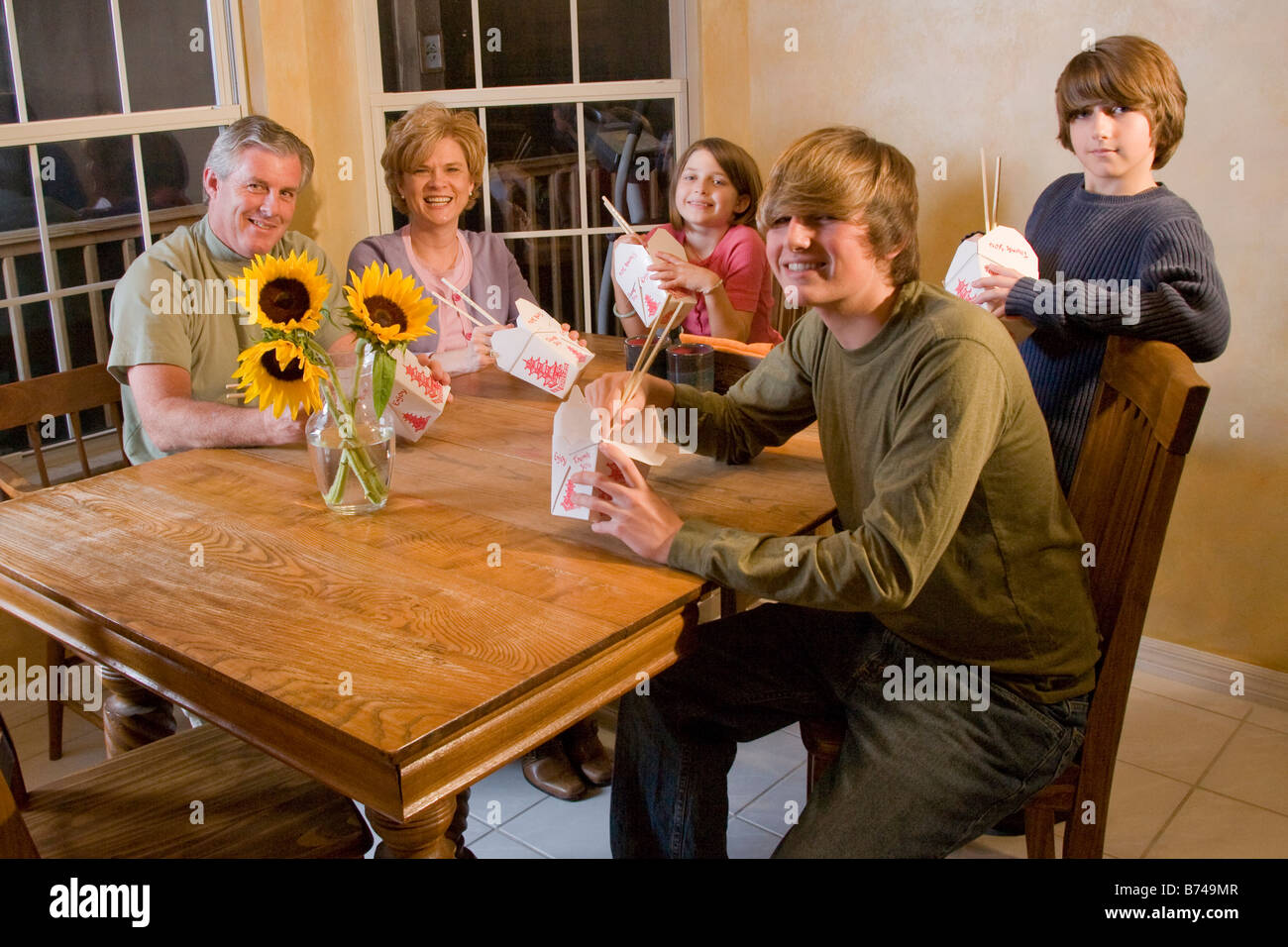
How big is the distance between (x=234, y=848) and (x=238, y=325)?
123 centimetres

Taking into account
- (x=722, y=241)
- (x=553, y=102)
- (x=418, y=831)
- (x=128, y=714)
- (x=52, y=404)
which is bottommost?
(x=128, y=714)

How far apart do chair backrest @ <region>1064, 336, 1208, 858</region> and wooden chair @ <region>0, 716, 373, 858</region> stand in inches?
39.9

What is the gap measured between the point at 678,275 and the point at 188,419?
3.45ft

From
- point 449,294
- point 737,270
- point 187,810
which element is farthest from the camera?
point 737,270

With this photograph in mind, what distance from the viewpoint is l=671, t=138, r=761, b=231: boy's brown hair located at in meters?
2.87

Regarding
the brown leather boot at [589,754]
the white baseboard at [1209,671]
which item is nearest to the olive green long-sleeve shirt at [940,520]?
the brown leather boot at [589,754]

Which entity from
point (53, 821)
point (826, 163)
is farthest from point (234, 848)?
point (826, 163)

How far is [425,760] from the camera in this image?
1.17 meters

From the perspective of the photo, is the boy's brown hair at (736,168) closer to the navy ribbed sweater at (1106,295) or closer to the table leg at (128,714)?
the navy ribbed sweater at (1106,295)

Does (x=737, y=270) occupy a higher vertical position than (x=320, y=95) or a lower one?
lower

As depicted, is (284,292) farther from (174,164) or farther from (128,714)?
(174,164)

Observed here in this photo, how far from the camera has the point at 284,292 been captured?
1603 mm

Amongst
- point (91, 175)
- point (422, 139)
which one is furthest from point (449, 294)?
point (91, 175)
